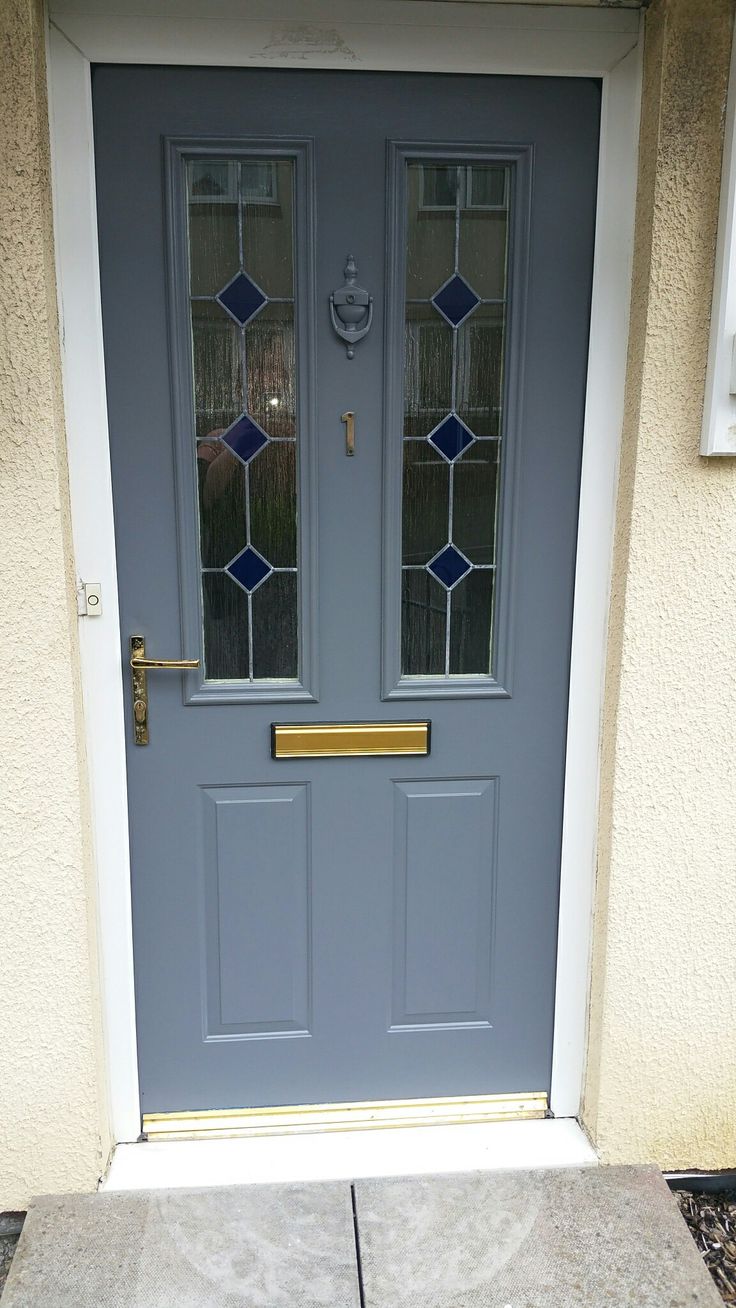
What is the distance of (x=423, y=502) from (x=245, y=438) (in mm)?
474

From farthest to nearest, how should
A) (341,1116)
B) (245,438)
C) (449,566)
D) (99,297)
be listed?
1. (341,1116)
2. (449,566)
3. (245,438)
4. (99,297)

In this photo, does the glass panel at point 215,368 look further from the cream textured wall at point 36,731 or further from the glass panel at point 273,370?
the cream textured wall at point 36,731

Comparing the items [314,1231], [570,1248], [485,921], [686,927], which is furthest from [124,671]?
[570,1248]

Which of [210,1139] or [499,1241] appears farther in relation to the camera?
[210,1139]

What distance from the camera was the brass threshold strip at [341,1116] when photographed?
94.1 inches

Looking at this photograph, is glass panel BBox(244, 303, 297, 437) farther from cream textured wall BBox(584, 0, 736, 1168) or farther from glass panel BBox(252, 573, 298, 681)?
cream textured wall BBox(584, 0, 736, 1168)

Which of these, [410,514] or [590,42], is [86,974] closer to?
[410,514]

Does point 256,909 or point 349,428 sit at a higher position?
point 349,428

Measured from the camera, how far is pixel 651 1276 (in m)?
2.00

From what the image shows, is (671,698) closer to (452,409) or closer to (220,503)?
(452,409)

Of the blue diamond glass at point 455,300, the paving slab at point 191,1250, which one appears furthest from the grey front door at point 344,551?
the paving slab at point 191,1250

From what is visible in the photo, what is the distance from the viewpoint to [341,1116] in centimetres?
245

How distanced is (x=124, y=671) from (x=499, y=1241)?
1.66 meters

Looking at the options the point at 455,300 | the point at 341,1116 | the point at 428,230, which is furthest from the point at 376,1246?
the point at 428,230
